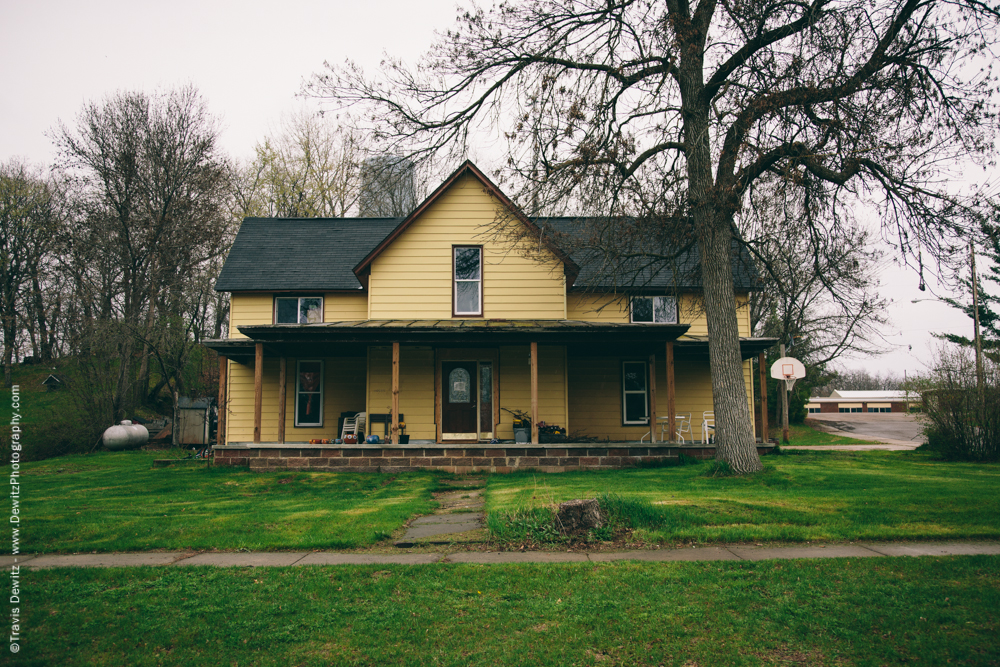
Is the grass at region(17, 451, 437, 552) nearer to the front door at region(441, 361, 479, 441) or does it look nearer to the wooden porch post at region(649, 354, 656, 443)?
the front door at region(441, 361, 479, 441)

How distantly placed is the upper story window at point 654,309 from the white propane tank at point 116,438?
18.4 meters

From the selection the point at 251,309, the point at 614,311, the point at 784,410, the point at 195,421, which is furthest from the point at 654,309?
the point at 195,421

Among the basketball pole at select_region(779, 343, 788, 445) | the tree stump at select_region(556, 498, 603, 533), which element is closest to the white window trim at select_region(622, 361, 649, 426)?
the basketball pole at select_region(779, 343, 788, 445)

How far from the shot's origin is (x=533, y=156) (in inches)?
A: 458

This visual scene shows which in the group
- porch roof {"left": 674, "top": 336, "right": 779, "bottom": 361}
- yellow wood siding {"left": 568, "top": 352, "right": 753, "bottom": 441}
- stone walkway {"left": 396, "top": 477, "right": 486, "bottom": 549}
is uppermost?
porch roof {"left": 674, "top": 336, "right": 779, "bottom": 361}

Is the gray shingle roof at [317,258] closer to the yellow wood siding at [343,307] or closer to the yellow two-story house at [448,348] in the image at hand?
the yellow two-story house at [448,348]

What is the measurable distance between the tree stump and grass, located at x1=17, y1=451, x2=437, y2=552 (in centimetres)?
221

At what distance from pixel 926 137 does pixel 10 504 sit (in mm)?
16973

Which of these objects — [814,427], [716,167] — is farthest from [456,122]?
[814,427]

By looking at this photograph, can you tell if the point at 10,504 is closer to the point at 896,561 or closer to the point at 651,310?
the point at 896,561

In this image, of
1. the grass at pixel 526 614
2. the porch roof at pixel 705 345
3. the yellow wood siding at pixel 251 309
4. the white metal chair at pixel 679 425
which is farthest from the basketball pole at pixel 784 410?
the grass at pixel 526 614

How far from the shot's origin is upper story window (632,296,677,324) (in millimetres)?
19375

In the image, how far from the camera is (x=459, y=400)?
1672 cm

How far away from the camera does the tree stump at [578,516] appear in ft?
23.4
